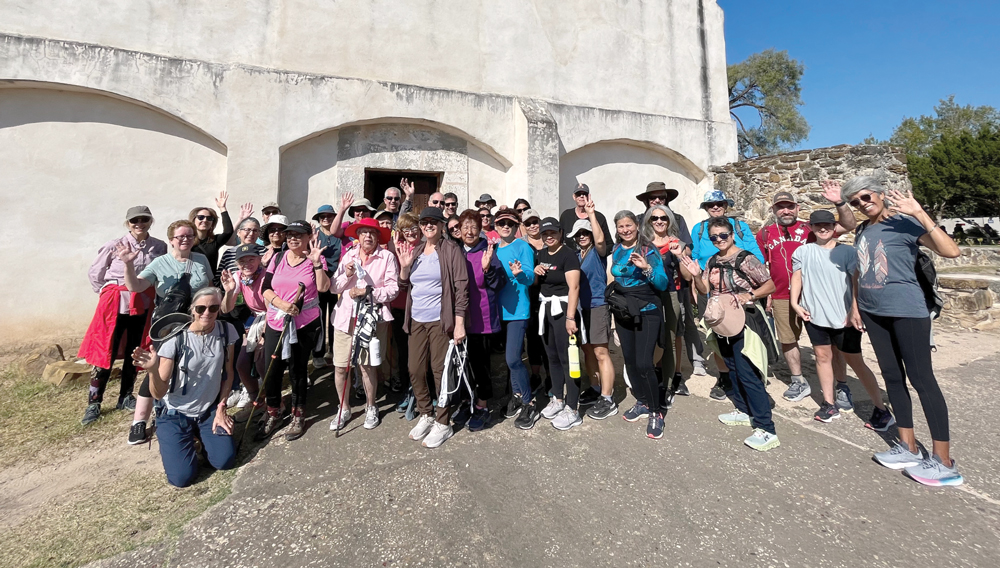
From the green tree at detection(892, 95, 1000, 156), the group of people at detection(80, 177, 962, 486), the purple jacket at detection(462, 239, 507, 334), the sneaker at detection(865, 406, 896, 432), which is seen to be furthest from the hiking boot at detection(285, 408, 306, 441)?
the green tree at detection(892, 95, 1000, 156)

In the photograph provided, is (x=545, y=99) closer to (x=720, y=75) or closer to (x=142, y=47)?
(x=720, y=75)

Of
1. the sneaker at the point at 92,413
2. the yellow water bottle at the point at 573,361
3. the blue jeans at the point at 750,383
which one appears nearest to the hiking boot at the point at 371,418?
the yellow water bottle at the point at 573,361

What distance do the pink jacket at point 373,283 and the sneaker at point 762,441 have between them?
3026mm

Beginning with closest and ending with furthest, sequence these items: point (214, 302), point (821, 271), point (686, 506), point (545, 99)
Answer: point (686, 506)
point (214, 302)
point (821, 271)
point (545, 99)

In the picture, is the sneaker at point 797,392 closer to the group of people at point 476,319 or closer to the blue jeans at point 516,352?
the group of people at point 476,319

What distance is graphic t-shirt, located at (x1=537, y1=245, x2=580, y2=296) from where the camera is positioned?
12.0 ft

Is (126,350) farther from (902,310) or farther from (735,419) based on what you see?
(902,310)

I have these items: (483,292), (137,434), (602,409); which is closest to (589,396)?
(602,409)

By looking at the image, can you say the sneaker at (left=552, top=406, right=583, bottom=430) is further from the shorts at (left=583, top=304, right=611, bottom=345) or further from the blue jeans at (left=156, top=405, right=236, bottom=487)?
the blue jeans at (left=156, top=405, right=236, bottom=487)

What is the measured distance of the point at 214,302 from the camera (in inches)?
122

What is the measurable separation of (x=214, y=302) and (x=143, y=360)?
1.76 ft

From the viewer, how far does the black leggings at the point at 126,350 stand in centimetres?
405

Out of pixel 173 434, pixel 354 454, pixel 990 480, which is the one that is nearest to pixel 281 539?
pixel 354 454

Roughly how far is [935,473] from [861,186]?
75.3 inches
